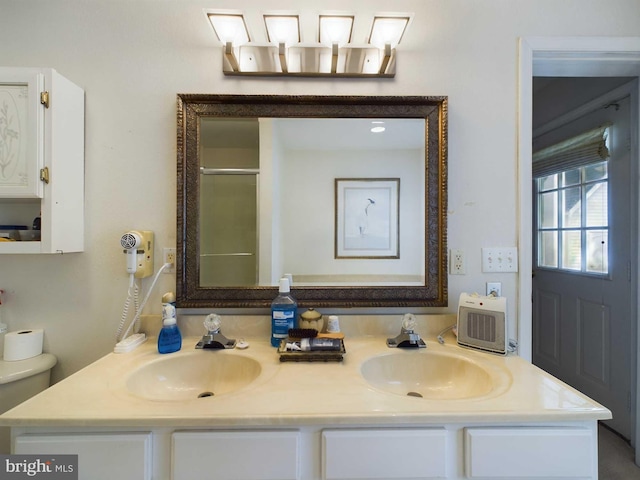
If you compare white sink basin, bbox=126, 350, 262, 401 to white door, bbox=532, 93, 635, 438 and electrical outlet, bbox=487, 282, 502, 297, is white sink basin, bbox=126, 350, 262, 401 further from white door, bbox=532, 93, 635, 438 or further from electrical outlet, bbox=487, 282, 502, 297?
white door, bbox=532, 93, 635, 438

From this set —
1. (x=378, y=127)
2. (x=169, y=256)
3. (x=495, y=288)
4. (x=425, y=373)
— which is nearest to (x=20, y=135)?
(x=169, y=256)

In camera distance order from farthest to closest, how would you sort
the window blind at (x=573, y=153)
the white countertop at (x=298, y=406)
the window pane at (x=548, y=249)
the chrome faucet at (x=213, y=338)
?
the window pane at (x=548, y=249), the window blind at (x=573, y=153), the chrome faucet at (x=213, y=338), the white countertop at (x=298, y=406)

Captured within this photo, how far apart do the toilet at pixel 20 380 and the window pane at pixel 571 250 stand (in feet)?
10.1

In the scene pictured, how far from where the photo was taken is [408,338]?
109 centimetres

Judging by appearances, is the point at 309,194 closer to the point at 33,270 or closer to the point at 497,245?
the point at 497,245

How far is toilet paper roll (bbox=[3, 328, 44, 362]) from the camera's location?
3.64 ft

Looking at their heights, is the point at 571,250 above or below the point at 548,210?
below

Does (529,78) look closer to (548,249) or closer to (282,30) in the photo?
(282,30)

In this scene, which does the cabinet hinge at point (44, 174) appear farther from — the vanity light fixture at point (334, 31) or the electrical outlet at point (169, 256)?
the vanity light fixture at point (334, 31)

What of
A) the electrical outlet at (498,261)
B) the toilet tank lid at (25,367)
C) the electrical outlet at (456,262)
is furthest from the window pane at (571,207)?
the toilet tank lid at (25,367)

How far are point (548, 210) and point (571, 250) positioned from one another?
15.6 inches

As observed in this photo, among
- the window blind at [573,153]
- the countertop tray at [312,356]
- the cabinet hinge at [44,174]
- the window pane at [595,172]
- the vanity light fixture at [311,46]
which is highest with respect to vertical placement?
the vanity light fixture at [311,46]

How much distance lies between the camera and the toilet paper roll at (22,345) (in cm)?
111

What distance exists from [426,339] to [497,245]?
0.52 meters
